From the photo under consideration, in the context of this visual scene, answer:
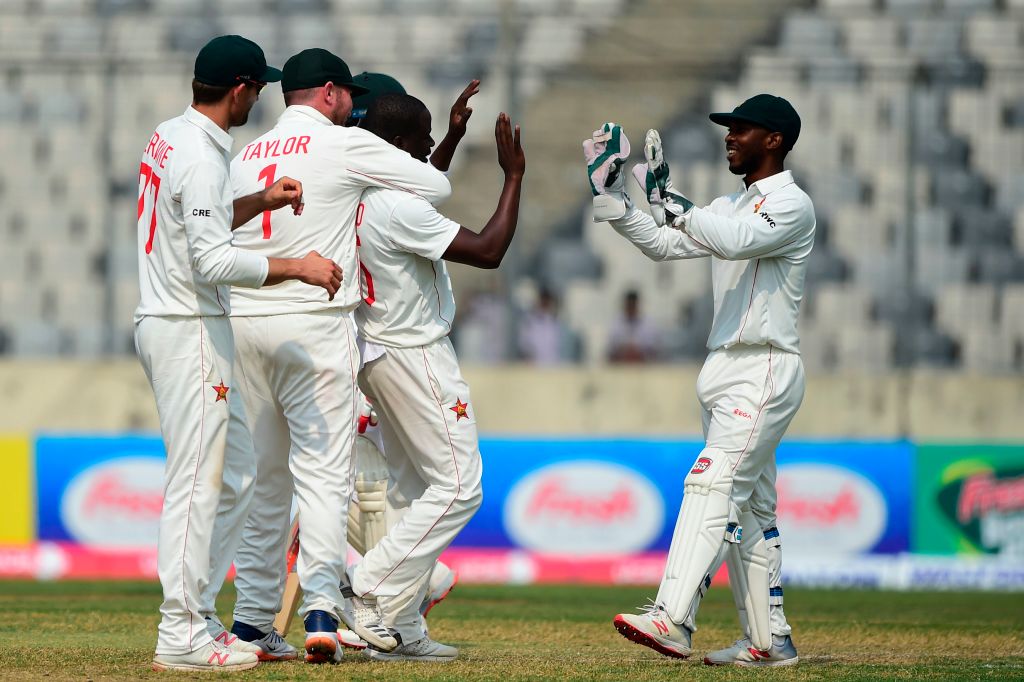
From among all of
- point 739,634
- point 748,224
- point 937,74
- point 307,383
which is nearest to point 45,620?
Result: point 307,383

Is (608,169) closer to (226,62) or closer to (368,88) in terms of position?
(368,88)

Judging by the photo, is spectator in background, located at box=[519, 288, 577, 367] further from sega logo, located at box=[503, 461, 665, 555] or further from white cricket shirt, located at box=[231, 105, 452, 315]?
white cricket shirt, located at box=[231, 105, 452, 315]

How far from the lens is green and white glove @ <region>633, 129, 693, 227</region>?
602 centimetres

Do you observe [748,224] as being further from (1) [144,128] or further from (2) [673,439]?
(1) [144,128]

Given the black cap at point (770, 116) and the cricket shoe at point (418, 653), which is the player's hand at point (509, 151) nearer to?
the black cap at point (770, 116)

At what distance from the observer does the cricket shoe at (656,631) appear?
18.0 ft

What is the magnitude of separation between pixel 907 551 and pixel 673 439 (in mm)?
2239

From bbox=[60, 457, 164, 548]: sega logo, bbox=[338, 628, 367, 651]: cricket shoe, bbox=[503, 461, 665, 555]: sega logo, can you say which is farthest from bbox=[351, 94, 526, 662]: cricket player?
bbox=[60, 457, 164, 548]: sega logo

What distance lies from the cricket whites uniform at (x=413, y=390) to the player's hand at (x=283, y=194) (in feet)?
1.68

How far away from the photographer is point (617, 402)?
1345 centimetres

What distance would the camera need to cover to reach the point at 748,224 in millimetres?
5926

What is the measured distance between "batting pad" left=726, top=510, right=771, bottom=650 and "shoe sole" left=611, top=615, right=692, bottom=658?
44 centimetres

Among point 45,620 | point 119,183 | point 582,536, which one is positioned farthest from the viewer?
point 119,183

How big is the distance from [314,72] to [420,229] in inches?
31.2
